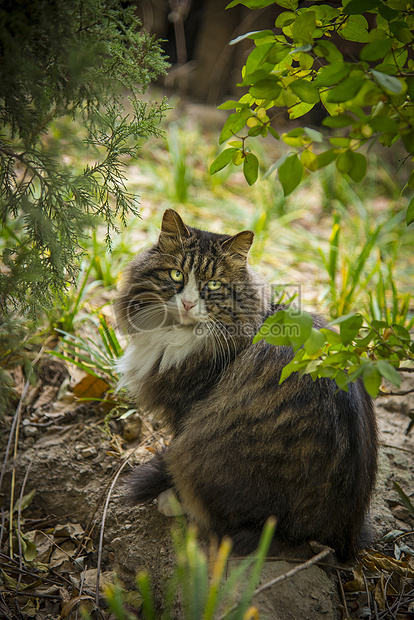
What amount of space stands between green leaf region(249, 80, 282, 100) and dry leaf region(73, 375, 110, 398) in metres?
1.96

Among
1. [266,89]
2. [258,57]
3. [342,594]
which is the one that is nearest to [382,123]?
[266,89]

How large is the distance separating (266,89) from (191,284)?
1.01m

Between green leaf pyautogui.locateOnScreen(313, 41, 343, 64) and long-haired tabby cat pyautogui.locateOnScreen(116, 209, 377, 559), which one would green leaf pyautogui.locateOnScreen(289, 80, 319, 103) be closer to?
green leaf pyautogui.locateOnScreen(313, 41, 343, 64)

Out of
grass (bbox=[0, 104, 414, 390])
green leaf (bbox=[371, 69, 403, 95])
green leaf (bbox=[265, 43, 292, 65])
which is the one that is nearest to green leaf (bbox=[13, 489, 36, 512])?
grass (bbox=[0, 104, 414, 390])

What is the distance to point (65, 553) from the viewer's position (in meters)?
2.20

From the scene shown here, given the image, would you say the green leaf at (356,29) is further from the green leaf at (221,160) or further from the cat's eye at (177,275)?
the cat's eye at (177,275)

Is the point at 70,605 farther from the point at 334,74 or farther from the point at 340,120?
the point at 334,74

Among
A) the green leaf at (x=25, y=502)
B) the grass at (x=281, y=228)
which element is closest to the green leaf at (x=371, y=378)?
the green leaf at (x=25, y=502)

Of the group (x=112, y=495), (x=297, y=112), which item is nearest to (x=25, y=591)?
(x=112, y=495)

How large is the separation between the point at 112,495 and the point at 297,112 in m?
2.02

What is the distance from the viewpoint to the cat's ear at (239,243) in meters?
2.25

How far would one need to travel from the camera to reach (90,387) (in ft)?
9.33

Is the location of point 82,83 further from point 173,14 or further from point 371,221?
point 173,14

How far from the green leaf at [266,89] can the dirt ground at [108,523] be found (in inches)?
71.0
